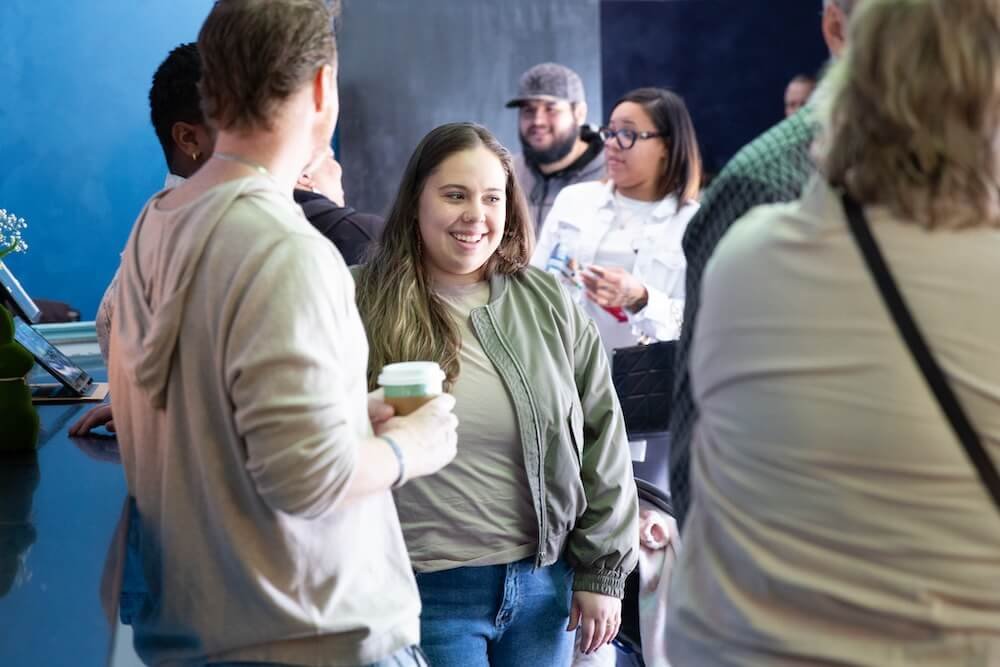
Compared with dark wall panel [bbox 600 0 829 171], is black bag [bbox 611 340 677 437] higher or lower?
lower

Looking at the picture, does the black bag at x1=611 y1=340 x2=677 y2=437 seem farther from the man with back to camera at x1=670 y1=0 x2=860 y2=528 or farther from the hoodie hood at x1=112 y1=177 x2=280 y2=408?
the hoodie hood at x1=112 y1=177 x2=280 y2=408

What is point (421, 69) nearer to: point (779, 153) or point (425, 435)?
point (779, 153)

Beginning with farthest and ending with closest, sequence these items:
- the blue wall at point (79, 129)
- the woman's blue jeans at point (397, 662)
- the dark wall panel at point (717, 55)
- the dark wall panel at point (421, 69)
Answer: the dark wall panel at point (717, 55) → the dark wall panel at point (421, 69) → the blue wall at point (79, 129) → the woman's blue jeans at point (397, 662)

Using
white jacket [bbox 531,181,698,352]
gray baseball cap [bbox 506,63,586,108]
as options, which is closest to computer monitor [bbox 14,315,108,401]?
white jacket [bbox 531,181,698,352]

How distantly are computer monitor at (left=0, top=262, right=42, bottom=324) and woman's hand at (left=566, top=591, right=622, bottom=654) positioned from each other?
61.2 inches

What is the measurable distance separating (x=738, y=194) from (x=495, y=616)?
35.4 inches

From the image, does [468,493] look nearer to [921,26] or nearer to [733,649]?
[733,649]

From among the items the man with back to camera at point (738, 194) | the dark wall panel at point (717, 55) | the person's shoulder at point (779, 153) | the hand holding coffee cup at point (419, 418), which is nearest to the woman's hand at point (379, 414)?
the hand holding coffee cup at point (419, 418)

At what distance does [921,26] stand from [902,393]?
34 cm

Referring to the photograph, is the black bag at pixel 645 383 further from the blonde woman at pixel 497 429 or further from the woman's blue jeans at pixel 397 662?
the woman's blue jeans at pixel 397 662

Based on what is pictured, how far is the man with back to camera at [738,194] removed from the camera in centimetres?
159

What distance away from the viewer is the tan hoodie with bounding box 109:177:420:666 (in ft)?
4.11

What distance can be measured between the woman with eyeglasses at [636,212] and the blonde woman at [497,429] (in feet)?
4.98

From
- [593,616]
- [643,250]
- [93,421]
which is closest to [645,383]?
[643,250]
